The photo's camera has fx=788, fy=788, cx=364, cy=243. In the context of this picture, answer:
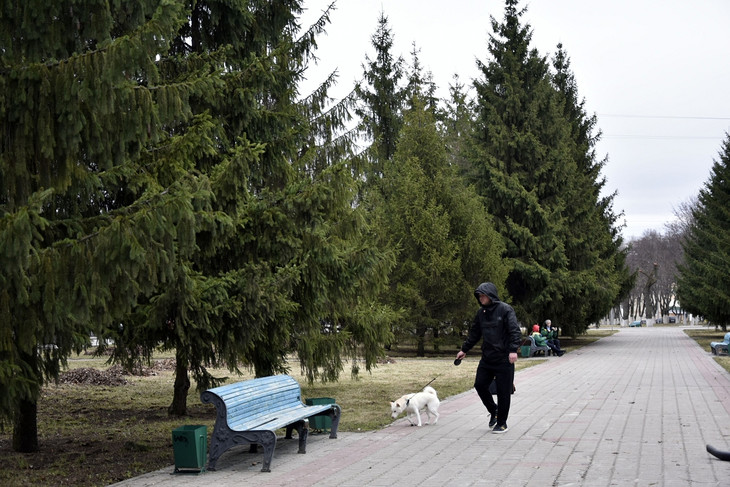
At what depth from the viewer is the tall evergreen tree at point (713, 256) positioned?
34.2 m

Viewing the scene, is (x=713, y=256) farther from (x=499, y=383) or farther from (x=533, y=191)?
(x=499, y=383)

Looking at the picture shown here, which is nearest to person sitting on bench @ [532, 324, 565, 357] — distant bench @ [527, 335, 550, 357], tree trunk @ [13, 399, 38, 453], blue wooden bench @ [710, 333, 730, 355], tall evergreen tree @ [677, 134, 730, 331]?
distant bench @ [527, 335, 550, 357]

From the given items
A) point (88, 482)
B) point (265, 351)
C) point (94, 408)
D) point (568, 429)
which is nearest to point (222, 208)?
point (265, 351)

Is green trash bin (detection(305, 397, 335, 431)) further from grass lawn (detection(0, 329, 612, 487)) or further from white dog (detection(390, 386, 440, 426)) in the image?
white dog (detection(390, 386, 440, 426))

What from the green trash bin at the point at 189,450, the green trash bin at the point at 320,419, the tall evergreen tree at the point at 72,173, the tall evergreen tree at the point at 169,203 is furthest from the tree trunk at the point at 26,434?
the green trash bin at the point at 320,419

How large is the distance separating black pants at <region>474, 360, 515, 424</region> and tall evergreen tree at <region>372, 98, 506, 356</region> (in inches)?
637

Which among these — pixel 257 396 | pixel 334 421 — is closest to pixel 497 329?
pixel 334 421

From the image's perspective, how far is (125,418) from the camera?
12406mm

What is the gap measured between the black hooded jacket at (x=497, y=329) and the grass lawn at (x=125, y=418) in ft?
6.26

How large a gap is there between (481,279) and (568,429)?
1802 centimetres

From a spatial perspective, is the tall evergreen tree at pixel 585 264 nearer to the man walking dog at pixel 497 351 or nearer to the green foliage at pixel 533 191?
the green foliage at pixel 533 191

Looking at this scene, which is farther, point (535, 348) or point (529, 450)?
point (535, 348)

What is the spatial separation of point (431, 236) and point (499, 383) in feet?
56.8

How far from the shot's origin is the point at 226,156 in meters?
11.0
